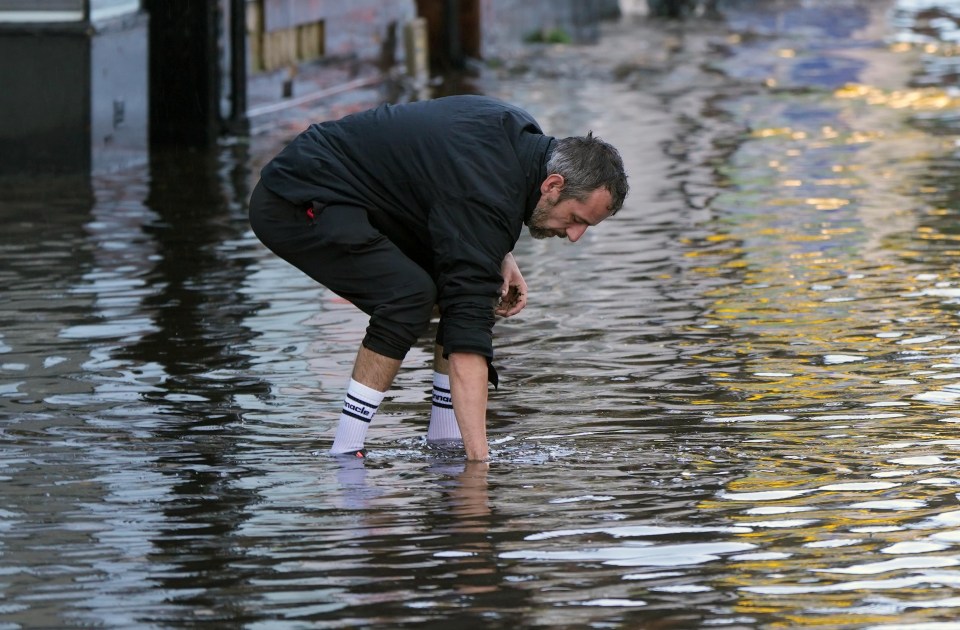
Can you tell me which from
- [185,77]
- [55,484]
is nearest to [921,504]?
[55,484]

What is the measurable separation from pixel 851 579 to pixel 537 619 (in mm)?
902

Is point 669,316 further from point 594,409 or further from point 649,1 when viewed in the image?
point 649,1

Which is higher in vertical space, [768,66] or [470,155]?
[470,155]

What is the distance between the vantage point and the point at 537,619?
15.8 ft

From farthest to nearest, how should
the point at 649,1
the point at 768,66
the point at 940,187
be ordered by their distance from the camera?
the point at 649,1
the point at 768,66
the point at 940,187

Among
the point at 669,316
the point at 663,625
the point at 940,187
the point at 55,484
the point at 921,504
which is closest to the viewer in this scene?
the point at 663,625

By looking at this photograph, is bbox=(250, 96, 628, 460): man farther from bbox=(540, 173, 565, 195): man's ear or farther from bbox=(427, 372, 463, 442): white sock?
bbox=(427, 372, 463, 442): white sock

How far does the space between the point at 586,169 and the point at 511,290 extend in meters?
0.70

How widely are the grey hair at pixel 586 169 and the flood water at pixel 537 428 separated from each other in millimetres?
949

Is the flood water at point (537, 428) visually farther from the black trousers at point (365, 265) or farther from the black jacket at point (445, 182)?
the black jacket at point (445, 182)

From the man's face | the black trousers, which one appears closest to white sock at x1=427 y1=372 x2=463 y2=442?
the black trousers

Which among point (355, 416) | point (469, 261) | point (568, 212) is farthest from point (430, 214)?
point (355, 416)

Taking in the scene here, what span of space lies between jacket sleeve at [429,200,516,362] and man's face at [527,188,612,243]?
14cm

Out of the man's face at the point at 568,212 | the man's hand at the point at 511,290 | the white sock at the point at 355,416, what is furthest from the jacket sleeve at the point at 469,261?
the white sock at the point at 355,416
